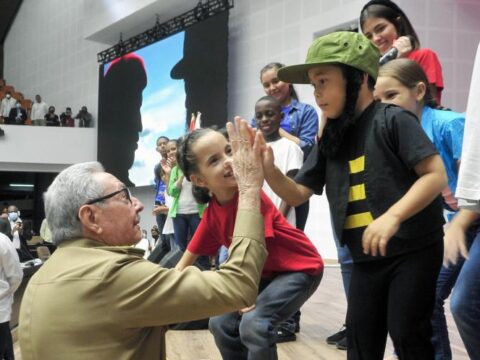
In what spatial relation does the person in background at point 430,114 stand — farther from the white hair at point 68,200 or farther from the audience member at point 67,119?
the audience member at point 67,119

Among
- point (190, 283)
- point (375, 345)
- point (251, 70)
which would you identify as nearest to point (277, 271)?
point (375, 345)

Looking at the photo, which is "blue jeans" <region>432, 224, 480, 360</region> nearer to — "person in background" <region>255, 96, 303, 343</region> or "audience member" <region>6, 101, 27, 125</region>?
"person in background" <region>255, 96, 303, 343</region>

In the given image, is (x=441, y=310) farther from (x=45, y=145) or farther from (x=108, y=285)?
(x=45, y=145)

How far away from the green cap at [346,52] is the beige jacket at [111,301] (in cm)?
68

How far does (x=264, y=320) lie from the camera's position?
6.18ft

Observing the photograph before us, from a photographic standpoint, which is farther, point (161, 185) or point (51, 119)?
point (51, 119)

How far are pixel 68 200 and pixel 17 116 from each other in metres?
14.8

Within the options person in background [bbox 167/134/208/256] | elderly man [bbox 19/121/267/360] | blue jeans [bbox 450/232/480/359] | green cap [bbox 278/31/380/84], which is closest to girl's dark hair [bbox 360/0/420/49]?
green cap [bbox 278/31/380/84]

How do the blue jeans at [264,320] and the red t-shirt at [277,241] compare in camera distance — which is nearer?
the blue jeans at [264,320]

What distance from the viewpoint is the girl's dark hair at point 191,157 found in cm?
207

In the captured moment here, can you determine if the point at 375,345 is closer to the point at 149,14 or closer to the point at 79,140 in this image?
the point at 149,14

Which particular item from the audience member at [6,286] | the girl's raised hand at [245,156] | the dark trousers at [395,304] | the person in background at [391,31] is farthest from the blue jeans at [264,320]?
the audience member at [6,286]

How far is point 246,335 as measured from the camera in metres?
1.87

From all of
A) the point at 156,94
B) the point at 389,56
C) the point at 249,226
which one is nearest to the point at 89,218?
the point at 249,226
